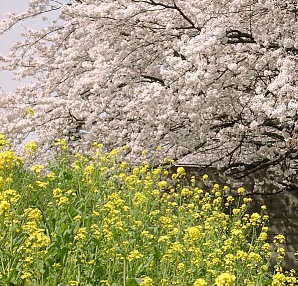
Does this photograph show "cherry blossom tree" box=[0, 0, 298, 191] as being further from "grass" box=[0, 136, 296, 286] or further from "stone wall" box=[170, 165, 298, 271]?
"grass" box=[0, 136, 296, 286]

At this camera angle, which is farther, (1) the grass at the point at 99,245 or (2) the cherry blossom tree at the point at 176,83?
(2) the cherry blossom tree at the point at 176,83

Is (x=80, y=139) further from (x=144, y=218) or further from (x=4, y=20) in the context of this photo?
(x=144, y=218)

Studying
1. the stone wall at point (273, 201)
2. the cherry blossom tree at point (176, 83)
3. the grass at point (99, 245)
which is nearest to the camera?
Answer: the grass at point (99, 245)

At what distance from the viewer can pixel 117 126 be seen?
7.91 metres

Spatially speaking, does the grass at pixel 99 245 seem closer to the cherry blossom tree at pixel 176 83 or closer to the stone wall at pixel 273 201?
the cherry blossom tree at pixel 176 83

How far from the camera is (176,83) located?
653 cm

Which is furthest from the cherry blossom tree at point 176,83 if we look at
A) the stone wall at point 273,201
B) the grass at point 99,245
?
the grass at point 99,245

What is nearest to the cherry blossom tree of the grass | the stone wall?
the stone wall

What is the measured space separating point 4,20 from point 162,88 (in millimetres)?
3651

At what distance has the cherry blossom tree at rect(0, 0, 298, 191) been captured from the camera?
6203 mm

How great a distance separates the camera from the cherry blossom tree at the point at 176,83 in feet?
20.4

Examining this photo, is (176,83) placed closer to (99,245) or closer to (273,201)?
(99,245)

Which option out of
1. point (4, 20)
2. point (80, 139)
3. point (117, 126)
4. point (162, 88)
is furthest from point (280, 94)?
point (4, 20)

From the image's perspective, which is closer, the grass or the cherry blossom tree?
the grass
